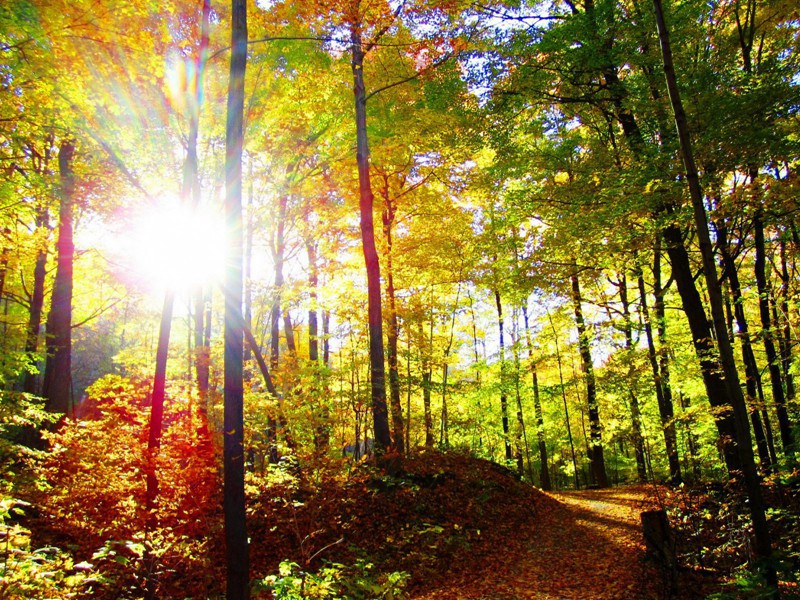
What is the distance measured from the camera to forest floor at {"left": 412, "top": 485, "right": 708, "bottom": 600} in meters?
5.73

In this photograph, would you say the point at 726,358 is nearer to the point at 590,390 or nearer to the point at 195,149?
the point at 195,149

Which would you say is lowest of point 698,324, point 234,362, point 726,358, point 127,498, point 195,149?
point 127,498

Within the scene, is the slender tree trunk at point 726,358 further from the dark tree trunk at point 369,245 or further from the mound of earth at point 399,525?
the dark tree trunk at point 369,245

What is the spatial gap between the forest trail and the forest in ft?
0.23

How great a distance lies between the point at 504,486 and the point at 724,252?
756 cm

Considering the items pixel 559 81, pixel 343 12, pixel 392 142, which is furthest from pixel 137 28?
pixel 559 81

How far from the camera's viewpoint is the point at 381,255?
12.8 metres

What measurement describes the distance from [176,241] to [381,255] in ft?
18.6

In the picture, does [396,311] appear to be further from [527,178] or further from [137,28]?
[137,28]

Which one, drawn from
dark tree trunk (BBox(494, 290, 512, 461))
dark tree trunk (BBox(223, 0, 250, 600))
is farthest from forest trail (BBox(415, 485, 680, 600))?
dark tree trunk (BBox(494, 290, 512, 461))

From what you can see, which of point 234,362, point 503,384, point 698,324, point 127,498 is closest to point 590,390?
point 503,384

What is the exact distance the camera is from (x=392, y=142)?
37.8 ft

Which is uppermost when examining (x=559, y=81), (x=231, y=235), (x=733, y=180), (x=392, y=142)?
(x=392, y=142)

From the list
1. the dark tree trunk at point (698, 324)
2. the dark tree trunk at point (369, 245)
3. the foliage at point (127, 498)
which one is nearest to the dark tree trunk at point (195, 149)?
the foliage at point (127, 498)
